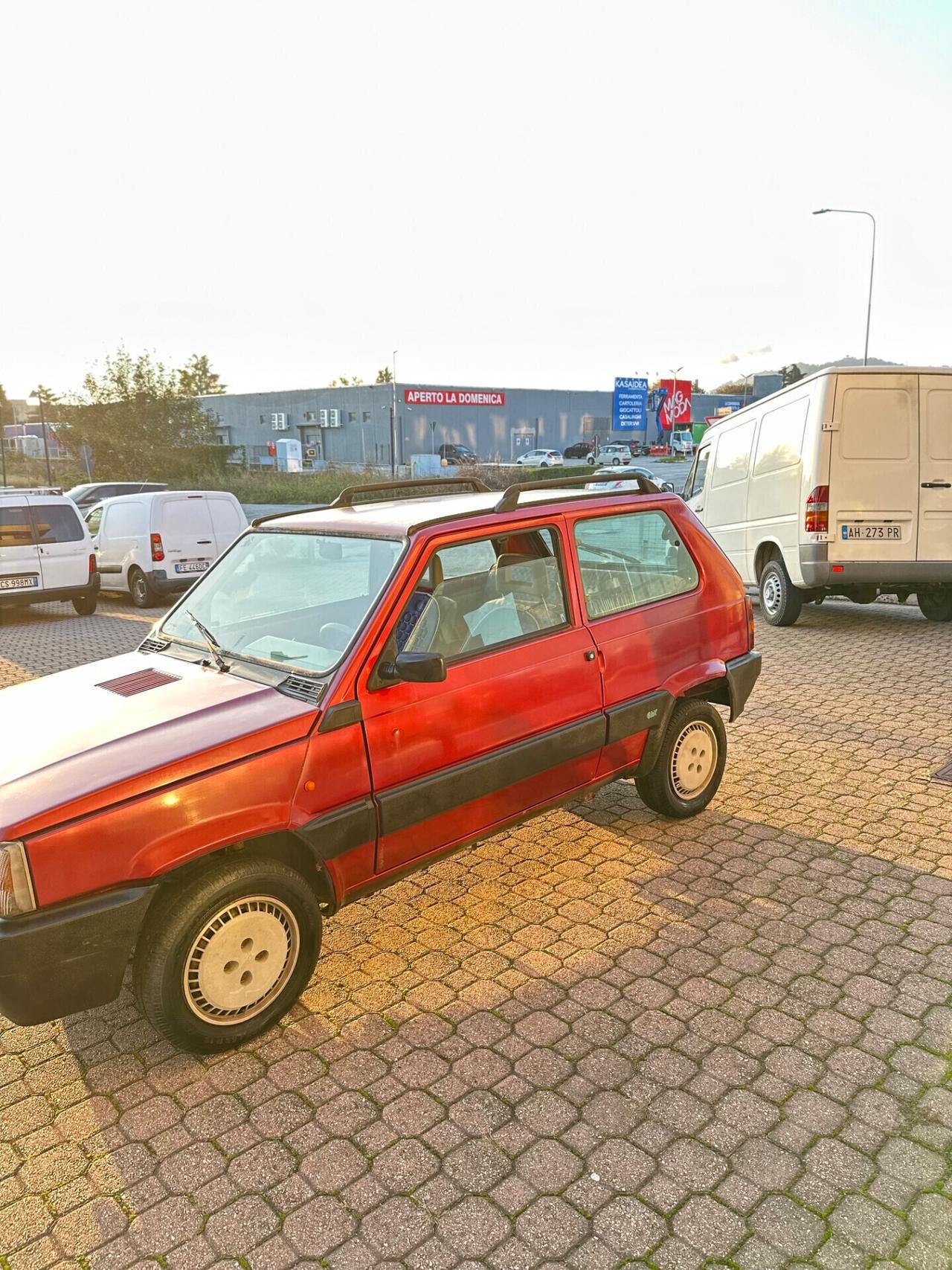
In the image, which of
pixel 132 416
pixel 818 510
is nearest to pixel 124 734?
pixel 818 510

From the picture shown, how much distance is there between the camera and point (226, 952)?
3023mm

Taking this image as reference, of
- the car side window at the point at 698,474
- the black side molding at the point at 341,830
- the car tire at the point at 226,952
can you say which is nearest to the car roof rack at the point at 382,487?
the black side molding at the point at 341,830

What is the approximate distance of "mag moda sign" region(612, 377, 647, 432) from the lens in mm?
56531

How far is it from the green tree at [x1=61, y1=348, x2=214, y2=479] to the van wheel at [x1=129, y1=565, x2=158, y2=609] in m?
35.2

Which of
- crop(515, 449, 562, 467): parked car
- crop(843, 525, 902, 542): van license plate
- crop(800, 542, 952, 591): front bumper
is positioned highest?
crop(515, 449, 562, 467): parked car

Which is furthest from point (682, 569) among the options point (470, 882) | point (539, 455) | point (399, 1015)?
point (539, 455)

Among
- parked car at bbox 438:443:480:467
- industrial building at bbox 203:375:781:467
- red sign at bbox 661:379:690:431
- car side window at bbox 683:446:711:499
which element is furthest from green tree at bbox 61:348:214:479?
car side window at bbox 683:446:711:499

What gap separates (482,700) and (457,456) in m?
52.1

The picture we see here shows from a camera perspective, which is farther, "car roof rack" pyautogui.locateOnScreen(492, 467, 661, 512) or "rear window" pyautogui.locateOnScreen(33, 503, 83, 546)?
"rear window" pyautogui.locateOnScreen(33, 503, 83, 546)

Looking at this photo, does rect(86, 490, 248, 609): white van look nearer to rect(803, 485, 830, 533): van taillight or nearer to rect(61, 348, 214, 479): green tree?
rect(803, 485, 830, 533): van taillight

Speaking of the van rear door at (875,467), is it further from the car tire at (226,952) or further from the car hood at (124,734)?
the car tire at (226,952)

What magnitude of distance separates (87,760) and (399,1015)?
1.50 m

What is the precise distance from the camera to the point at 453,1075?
3.00 metres

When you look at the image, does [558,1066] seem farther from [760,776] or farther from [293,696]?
[760,776]
